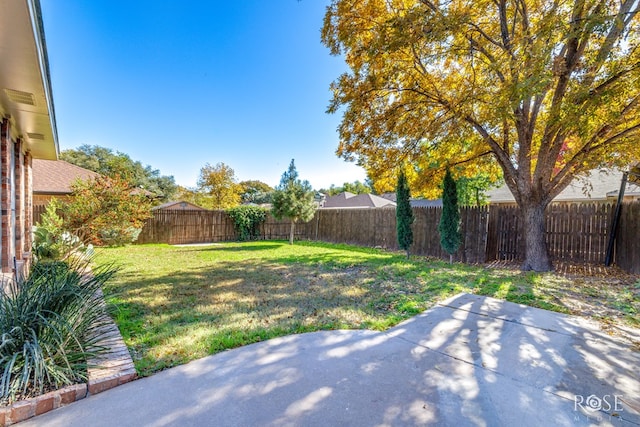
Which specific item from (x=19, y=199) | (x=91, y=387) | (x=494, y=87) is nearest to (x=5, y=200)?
(x=19, y=199)

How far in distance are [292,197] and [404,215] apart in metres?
5.48

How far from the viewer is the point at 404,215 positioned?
977cm

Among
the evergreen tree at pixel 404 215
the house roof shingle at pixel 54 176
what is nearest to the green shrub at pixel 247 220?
the house roof shingle at pixel 54 176

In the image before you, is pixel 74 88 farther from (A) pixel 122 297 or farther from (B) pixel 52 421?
(B) pixel 52 421

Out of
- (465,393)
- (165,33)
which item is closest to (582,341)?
(465,393)

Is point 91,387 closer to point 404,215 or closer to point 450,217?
point 450,217

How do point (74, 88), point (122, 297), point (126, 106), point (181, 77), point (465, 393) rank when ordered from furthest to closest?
point (126, 106)
point (181, 77)
point (74, 88)
point (122, 297)
point (465, 393)

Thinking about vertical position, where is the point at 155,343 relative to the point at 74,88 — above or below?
below

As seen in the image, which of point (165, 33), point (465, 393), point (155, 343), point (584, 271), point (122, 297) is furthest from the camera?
point (165, 33)

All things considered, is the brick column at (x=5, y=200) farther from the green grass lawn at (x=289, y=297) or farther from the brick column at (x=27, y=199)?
the brick column at (x=27, y=199)

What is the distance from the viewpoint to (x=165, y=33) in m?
8.08

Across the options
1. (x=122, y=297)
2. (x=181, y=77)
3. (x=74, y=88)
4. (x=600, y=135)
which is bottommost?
(x=122, y=297)

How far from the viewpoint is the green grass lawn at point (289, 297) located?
11.1ft

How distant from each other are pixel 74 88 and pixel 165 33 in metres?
4.32
